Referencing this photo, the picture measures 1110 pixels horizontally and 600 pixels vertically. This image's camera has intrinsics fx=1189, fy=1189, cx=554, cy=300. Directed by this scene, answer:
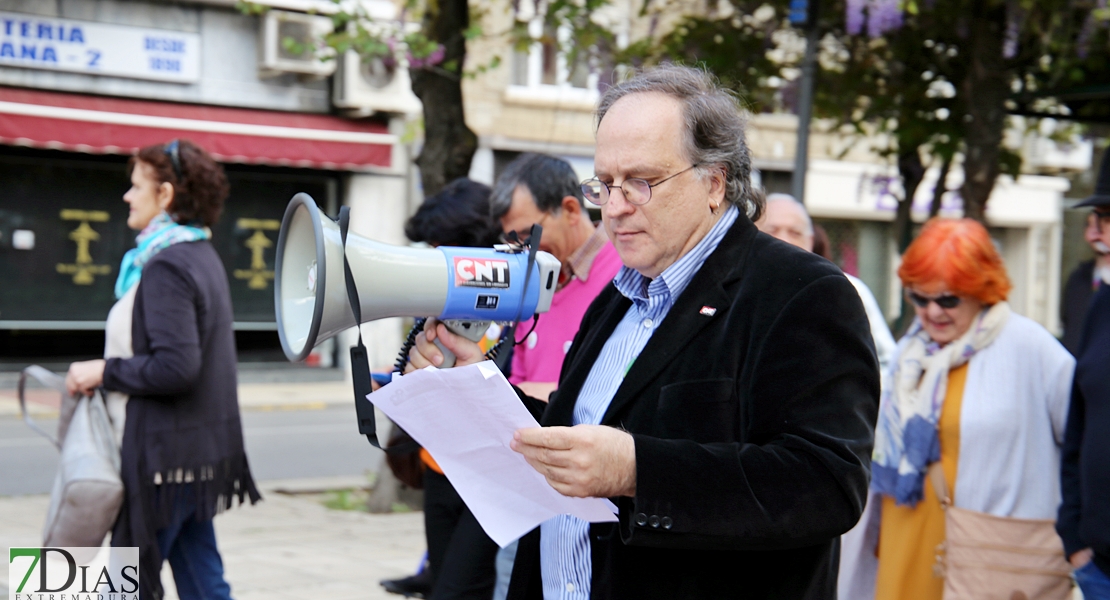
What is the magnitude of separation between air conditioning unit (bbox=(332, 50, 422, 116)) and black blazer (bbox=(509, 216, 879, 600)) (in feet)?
48.5

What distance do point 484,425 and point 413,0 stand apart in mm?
6246

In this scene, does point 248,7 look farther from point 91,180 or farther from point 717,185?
point 91,180

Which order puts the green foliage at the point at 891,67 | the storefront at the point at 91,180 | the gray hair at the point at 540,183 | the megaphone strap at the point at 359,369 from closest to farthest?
the megaphone strap at the point at 359,369 < the gray hair at the point at 540,183 < the green foliage at the point at 891,67 < the storefront at the point at 91,180

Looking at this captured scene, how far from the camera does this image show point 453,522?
4.23 metres

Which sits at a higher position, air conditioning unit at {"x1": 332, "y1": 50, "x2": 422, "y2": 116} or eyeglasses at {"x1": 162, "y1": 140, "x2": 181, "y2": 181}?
air conditioning unit at {"x1": 332, "y1": 50, "x2": 422, "y2": 116}

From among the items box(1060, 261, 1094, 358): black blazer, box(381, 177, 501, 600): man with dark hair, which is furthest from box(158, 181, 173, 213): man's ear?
box(1060, 261, 1094, 358): black blazer

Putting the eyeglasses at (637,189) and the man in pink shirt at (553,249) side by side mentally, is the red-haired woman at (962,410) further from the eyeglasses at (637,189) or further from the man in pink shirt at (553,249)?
the eyeglasses at (637,189)

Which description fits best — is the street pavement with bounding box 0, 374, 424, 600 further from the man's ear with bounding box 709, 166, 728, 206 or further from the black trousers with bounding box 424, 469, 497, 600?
the man's ear with bounding box 709, 166, 728, 206

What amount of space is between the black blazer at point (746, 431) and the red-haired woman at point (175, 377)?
8.04 feet

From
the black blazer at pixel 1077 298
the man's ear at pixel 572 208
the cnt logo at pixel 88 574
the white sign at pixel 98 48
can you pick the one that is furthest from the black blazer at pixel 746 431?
the white sign at pixel 98 48

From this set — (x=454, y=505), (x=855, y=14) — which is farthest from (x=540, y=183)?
(x=855, y=14)

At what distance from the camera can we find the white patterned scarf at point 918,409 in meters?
3.62

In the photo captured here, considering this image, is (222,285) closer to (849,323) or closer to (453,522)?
(453,522)

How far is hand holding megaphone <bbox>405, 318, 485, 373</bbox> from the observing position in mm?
2447
